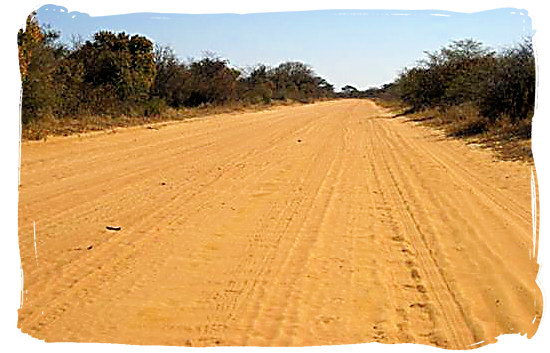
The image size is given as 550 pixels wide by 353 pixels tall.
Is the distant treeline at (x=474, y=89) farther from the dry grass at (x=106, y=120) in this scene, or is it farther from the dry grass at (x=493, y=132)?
the dry grass at (x=106, y=120)

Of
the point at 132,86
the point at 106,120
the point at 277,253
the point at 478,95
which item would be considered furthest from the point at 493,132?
the point at 132,86

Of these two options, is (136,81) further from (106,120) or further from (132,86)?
(106,120)

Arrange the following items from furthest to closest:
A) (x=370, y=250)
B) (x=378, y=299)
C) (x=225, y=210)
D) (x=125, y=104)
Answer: (x=125, y=104) < (x=225, y=210) < (x=370, y=250) < (x=378, y=299)

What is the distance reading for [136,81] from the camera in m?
27.2

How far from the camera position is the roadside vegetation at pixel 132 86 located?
42.2 ft

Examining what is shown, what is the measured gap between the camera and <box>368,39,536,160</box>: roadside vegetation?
8297mm

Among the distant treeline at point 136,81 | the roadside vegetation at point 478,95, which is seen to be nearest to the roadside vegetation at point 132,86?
the distant treeline at point 136,81

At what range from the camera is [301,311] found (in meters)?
3.80

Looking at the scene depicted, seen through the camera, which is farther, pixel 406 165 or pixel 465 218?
pixel 406 165

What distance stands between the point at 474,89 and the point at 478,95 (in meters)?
1.94

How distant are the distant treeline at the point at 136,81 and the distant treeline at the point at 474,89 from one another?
288 cm

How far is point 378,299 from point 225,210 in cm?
344

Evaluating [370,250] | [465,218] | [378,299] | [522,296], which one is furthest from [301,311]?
[465,218]

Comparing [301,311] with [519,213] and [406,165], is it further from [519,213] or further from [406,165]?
[406,165]
